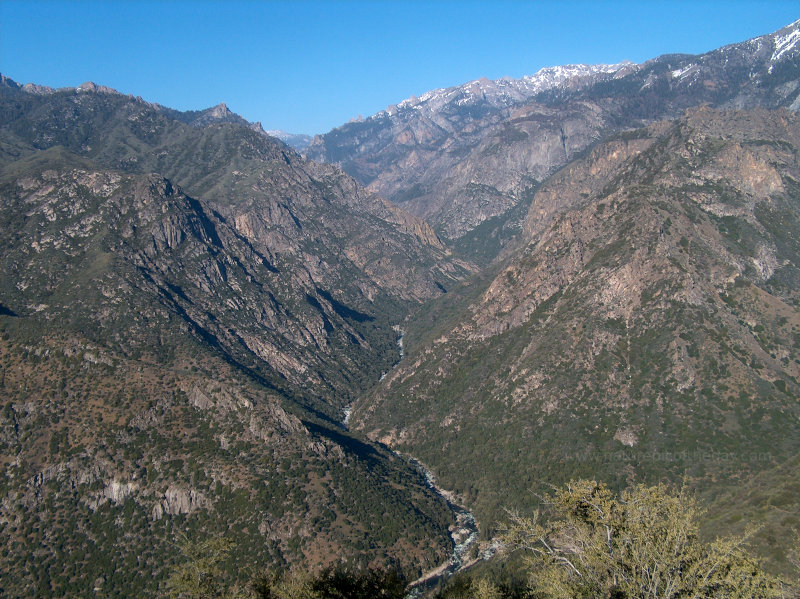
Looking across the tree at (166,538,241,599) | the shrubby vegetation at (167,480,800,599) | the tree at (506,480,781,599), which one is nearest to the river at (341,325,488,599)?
the tree at (166,538,241,599)

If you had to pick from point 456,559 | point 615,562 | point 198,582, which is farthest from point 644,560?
point 456,559

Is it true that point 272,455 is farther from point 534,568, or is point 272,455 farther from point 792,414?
point 792,414

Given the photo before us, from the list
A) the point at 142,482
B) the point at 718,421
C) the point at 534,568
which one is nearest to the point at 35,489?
the point at 142,482

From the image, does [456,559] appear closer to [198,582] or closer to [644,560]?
[198,582]

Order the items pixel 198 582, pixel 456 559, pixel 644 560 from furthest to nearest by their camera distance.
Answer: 1. pixel 456 559
2. pixel 198 582
3. pixel 644 560

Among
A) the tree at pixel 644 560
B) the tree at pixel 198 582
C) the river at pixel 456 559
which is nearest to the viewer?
the tree at pixel 644 560

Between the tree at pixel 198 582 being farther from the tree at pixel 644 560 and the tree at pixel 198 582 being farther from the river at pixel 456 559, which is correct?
the river at pixel 456 559

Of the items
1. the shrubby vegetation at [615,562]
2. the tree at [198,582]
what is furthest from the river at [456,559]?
the shrubby vegetation at [615,562]

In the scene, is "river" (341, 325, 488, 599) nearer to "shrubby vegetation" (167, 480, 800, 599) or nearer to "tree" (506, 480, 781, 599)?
"shrubby vegetation" (167, 480, 800, 599)
